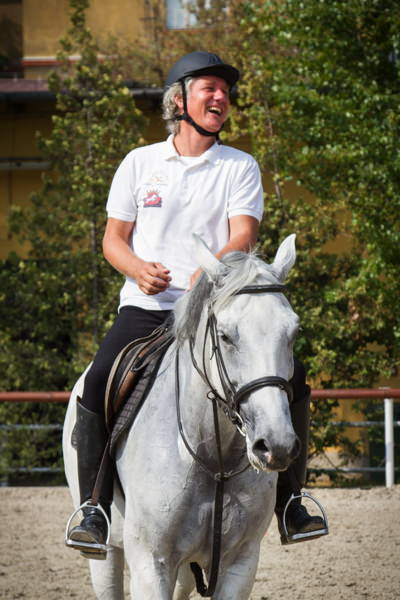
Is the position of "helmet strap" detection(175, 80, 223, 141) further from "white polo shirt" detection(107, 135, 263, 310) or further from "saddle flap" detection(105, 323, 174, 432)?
"saddle flap" detection(105, 323, 174, 432)

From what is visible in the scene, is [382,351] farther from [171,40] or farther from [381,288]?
[171,40]

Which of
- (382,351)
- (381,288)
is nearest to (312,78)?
A: (381,288)

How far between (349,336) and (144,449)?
8272mm

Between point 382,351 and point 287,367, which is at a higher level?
point 287,367

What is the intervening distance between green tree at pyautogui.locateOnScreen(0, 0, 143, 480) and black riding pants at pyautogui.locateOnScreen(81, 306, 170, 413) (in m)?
7.32

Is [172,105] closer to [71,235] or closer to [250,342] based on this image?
[250,342]

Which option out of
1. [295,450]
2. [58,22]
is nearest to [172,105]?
[295,450]

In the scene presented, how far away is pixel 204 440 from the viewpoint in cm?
353

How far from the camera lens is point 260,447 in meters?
2.92

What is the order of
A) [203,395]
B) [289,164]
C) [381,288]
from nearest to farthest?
[203,395] < [381,288] < [289,164]

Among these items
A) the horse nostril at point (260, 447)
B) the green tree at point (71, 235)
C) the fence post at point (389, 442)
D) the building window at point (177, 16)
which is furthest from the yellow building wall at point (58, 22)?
the horse nostril at point (260, 447)

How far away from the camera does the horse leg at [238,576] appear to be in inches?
142

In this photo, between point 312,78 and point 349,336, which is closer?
point 312,78

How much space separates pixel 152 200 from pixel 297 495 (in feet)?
4.87
